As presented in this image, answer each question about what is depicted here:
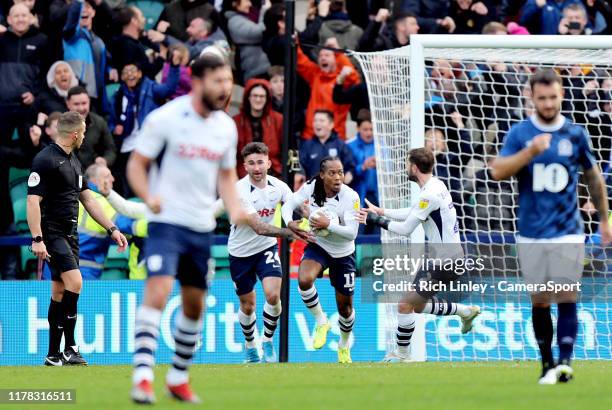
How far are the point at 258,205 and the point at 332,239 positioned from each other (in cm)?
94

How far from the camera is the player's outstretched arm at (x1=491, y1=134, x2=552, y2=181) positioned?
9258 millimetres

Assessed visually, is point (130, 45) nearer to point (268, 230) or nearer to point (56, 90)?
point (56, 90)

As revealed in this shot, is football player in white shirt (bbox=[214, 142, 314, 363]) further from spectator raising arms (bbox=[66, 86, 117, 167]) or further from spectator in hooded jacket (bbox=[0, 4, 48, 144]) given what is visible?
spectator in hooded jacket (bbox=[0, 4, 48, 144])

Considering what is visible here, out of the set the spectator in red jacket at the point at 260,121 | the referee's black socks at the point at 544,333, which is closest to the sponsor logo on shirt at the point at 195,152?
the referee's black socks at the point at 544,333

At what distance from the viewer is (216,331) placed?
16203mm

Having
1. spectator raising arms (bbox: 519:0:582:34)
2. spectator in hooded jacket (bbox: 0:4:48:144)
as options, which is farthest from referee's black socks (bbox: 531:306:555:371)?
spectator raising arms (bbox: 519:0:582:34)

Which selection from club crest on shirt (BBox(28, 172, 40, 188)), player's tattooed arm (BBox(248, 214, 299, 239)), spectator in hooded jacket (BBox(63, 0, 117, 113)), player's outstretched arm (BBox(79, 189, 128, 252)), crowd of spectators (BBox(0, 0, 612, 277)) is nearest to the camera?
club crest on shirt (BBox(28, 172, 40, 188))

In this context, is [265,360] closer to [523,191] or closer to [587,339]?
[587,339]

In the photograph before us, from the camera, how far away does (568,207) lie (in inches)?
393

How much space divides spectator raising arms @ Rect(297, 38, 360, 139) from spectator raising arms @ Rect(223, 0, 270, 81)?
2.05 feet

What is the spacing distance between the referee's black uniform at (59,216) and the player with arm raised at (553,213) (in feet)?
17.6

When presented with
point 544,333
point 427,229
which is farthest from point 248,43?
point 544,333

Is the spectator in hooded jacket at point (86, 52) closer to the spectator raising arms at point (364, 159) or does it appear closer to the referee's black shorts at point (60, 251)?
the spectator raising arms at point (364, 159)

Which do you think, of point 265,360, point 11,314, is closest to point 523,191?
point 265,360
